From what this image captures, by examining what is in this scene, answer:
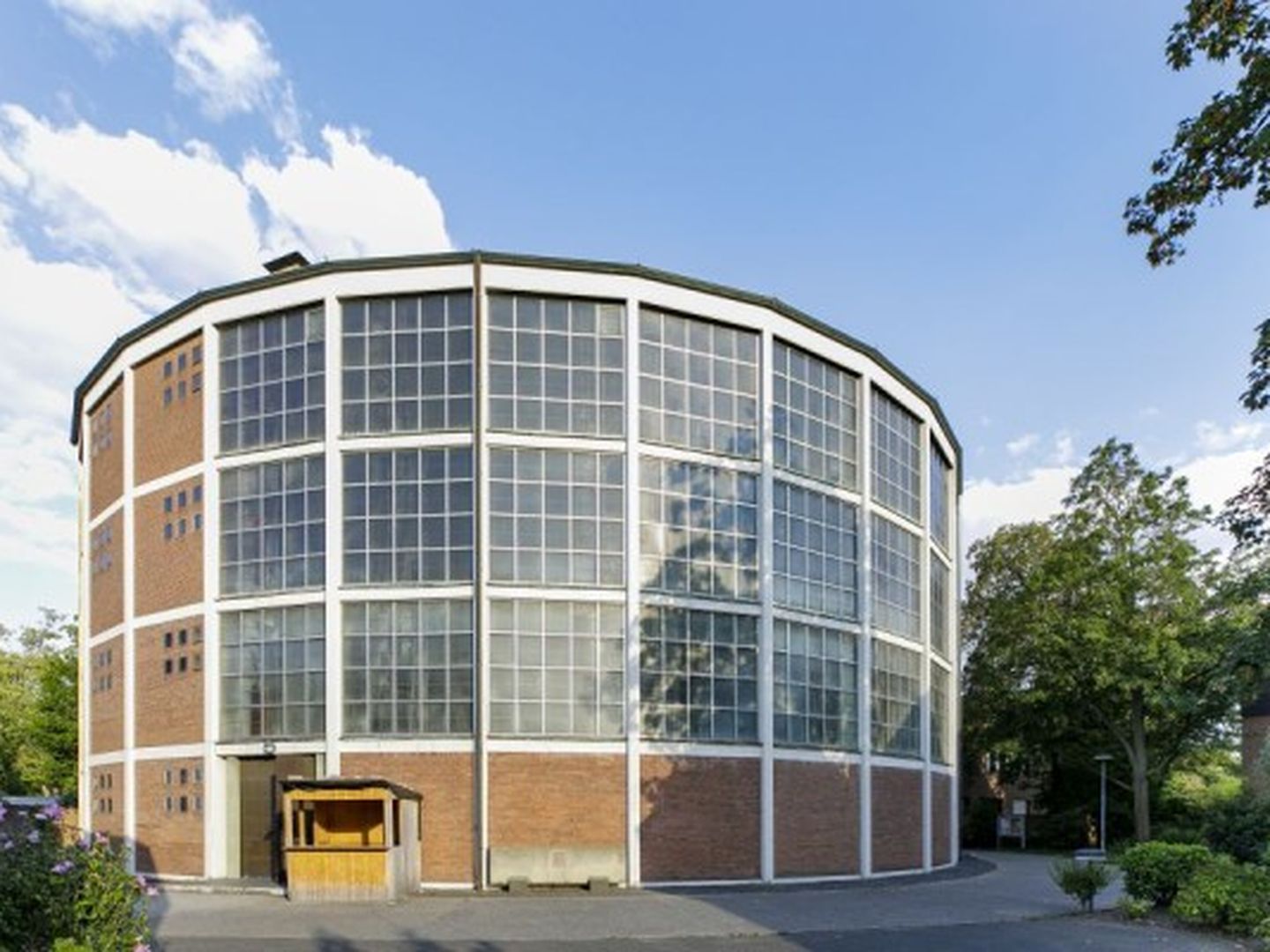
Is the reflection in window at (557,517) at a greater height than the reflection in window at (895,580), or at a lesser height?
greater

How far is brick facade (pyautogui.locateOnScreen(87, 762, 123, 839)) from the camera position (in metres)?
30.1

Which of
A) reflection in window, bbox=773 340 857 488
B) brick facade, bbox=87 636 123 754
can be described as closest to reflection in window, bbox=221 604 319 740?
brick facade, bbox=87 636 123 754

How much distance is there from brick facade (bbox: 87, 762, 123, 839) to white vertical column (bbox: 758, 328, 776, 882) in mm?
17364

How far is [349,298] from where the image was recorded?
27125 mm

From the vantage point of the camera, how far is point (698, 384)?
27969 mm

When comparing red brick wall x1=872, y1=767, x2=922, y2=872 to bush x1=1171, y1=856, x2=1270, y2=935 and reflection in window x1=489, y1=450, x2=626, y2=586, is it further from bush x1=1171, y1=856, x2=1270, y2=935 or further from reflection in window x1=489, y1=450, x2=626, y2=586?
bush x1=1171, y1=856, x2=1270, y2=935

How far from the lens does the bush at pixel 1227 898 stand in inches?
637

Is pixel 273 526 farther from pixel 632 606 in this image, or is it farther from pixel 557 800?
pixel 557 800

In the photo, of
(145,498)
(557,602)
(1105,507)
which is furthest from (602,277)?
(1105,507)

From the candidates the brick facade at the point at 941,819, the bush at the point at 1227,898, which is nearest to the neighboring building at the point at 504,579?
the brick facade at the point at 941,819

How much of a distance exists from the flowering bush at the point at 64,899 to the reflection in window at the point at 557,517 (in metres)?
16.7

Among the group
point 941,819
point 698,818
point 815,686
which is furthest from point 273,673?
point 941,819

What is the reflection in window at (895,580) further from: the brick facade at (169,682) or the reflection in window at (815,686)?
the brick facade at (169,682)

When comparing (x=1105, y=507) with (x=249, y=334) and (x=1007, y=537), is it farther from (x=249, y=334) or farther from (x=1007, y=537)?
(x=249, y=334)
